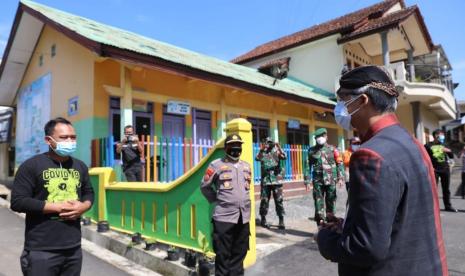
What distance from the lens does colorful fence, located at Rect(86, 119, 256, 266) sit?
16.3 feet

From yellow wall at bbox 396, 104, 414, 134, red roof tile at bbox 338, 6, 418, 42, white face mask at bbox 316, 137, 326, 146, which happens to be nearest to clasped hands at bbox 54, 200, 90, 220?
white face mask at bbox 316, 137, 326, 146

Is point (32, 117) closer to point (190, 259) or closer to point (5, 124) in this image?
point (5, 124)

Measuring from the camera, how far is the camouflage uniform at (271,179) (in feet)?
22.7

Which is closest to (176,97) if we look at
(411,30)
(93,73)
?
(93,73)

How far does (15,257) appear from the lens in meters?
5.64

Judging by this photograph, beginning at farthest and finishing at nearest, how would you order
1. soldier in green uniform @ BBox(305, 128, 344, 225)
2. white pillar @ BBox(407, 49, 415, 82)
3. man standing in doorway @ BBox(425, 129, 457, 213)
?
white pillar @ BBox(407, 49, 415, 82) → man standing in doorway @ BBox(425, 129, 457, 213) → soldier in green uniform @ BBox(305, 128, 344, 225)

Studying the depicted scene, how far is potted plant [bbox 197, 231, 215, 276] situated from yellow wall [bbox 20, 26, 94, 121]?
5.40 metres

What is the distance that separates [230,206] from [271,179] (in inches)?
116

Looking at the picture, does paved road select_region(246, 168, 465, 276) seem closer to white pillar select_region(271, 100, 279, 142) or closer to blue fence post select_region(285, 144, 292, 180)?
blue fence post select_region(285, 144, 292, 180)

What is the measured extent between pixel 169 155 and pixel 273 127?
19.1 feet

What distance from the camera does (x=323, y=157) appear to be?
6.44 m

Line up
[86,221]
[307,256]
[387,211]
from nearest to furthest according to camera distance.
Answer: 1. [387,211]
2. [307,256]
3. [86,221]

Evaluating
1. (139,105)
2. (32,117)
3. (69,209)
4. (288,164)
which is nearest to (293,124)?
(288,164)

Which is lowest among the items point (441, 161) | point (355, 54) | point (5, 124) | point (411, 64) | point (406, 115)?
point (441, 161)
